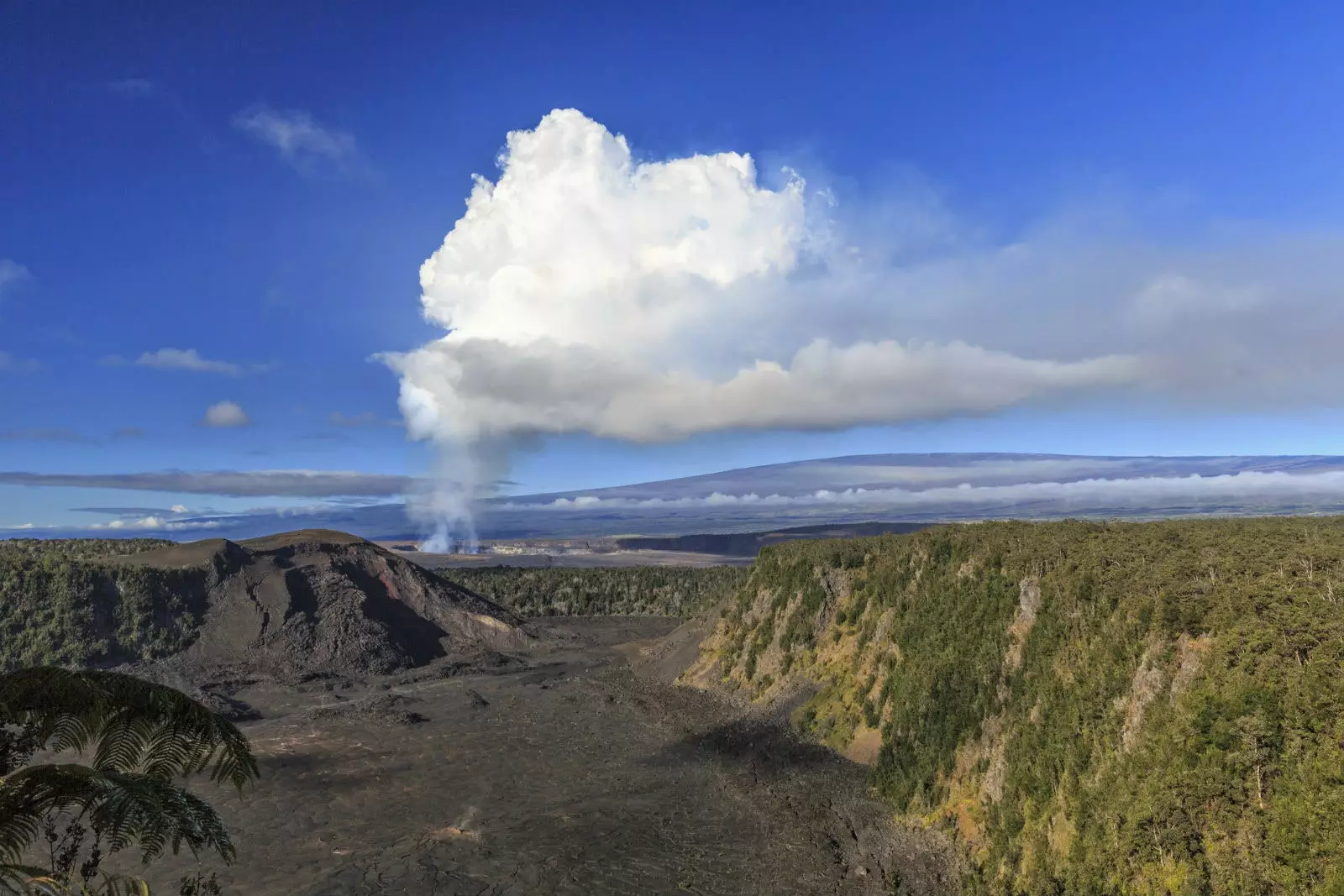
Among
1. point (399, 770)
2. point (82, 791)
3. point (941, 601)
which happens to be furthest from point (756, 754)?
point (82, 791)

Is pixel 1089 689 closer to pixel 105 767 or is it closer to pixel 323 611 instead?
pixel 105 767

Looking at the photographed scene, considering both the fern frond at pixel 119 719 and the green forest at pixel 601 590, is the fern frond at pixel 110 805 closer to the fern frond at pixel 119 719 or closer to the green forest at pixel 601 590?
the fern frond at pixel 119 719

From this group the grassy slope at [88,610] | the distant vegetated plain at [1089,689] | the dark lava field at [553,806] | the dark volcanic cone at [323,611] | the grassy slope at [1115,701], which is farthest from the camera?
the dark volcanic cone at [323,611]

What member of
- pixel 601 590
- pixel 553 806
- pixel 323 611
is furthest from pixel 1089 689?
pixel 601 590

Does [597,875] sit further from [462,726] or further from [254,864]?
[462,726]

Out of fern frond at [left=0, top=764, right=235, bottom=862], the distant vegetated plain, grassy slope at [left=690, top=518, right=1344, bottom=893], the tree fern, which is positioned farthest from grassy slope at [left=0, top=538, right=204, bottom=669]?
fern frond at [left=0, top=764, right=235, bottom=862]

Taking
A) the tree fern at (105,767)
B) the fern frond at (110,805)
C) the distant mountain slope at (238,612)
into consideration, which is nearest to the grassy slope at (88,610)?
the distant mountain slope at (238,612)
